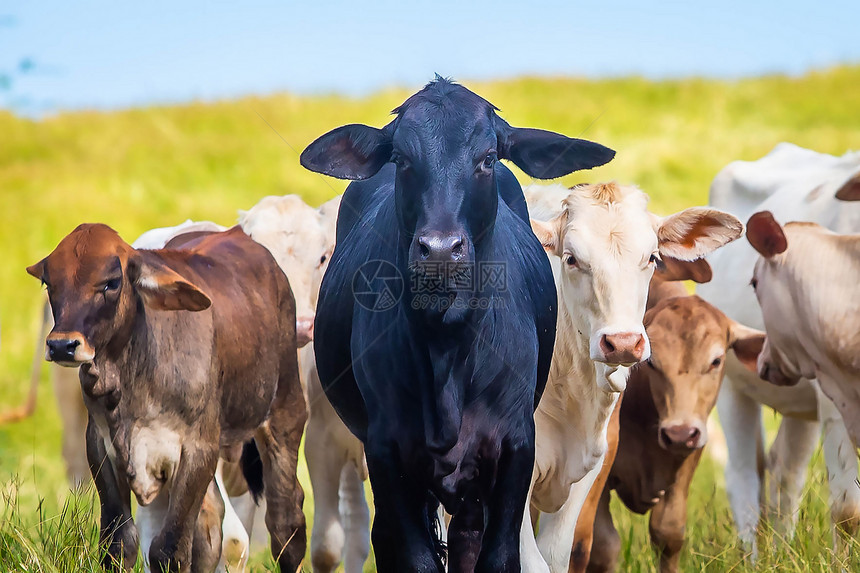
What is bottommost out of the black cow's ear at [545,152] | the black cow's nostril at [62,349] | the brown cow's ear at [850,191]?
the brown cow's ear at [850,191]

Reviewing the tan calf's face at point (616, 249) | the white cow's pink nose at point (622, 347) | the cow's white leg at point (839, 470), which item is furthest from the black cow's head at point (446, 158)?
the cow's white leg at point (839, 470)

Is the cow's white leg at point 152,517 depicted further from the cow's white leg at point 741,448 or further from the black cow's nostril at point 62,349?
the cow's white leg at point 741,448

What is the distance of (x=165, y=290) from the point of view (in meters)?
4.84

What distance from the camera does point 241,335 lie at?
547 cm

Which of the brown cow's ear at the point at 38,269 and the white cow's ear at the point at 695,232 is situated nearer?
the brown cow's ear at the point at 38,269

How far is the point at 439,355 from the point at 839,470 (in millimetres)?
3156

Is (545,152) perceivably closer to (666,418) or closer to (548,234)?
(548,234)

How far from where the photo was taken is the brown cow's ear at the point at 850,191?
21.0 feet

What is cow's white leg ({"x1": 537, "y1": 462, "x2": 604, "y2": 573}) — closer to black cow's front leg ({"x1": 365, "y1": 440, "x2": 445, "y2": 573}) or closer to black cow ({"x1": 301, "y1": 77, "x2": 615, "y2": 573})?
black cow ({"x1": 301, "y1": 77, "x2": 615, "y2": 573})

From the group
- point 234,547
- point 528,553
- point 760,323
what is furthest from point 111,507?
point 760,323

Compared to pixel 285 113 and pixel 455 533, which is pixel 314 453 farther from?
pixel 285 113

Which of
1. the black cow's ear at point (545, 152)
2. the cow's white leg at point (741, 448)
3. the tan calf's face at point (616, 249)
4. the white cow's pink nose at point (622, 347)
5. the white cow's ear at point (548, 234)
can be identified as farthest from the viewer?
the cow's white leg at point (741, 448)

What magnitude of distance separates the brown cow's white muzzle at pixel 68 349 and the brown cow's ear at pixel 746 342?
3.50m

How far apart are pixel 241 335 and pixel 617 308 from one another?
1.79 m
